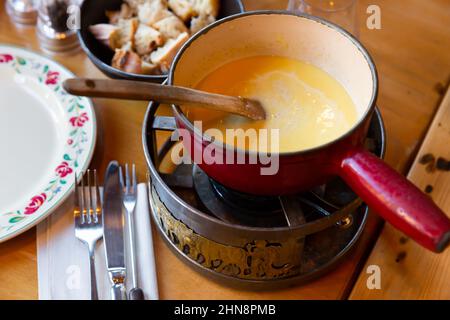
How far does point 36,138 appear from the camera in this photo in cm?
97

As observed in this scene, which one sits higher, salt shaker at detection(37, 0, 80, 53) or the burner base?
salt shaker at detection(37, 0, 80, 53)

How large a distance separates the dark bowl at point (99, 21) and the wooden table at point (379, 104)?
0.14ft

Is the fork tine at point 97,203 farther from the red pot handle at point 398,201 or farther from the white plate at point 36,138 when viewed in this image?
the red pot handle at point 398,201

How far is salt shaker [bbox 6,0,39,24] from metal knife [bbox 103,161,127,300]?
1.44 feet

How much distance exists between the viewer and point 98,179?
92cm

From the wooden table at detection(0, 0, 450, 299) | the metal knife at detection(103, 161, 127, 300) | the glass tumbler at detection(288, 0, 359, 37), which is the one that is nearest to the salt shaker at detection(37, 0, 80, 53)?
the wooden table at detection(0, 0, 450, 299)

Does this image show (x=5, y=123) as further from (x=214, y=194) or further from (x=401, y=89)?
(x=401, y=89)

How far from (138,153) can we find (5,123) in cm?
24

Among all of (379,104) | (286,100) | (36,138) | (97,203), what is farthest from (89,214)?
(379,104)

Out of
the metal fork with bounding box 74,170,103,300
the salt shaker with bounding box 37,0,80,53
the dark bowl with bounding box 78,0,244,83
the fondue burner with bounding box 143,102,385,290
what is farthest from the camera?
the salt shaker with bounding box 37,0,80,53

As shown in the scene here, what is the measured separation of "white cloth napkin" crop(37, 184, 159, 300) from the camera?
79 cm

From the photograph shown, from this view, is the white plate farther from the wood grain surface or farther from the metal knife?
the wood grain surface
